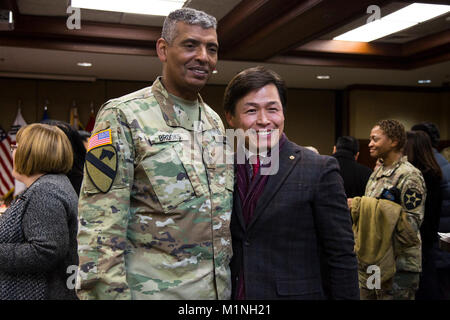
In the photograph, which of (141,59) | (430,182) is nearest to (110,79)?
(141,59)

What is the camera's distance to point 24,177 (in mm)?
2053

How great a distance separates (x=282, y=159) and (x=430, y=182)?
208 centimetres

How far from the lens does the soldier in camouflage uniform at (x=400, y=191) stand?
293cm

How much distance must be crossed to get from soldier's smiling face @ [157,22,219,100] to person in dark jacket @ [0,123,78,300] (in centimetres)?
79

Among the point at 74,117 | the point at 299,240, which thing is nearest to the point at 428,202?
the point at 299,240

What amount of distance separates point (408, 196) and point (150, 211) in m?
2.05

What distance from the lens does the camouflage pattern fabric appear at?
2.92 m

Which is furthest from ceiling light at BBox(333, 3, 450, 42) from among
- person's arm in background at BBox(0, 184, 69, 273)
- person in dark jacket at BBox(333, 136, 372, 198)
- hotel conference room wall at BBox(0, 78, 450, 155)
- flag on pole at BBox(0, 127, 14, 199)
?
flag on pole at BBox(0, 127, 14, 199)

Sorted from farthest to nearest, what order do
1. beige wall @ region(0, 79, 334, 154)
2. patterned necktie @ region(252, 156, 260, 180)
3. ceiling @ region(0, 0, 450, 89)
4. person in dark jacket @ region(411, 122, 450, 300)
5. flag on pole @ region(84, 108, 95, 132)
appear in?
flag on pole @ region(84, 108, 95, 132)
beige wall @ region(0, 79, 334, 154)
ceiling @ region(0, 0, 450, 89)
person in dark jacket @ region(411, 122, 450, 300)
patterned necktie @ region(252, 156, 260, 180)

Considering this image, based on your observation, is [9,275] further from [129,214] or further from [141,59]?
[141,59]

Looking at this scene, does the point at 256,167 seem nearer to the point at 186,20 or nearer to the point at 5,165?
the point at 186,20

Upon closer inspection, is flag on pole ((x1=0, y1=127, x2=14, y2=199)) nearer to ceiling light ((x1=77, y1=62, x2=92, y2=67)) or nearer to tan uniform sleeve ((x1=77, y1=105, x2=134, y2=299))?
ceiling light ((x1=77, y1=62, x2=92, y2=67))

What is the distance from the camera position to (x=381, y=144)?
3189mm

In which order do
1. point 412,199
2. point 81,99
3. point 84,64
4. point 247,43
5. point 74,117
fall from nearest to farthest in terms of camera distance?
point 412,199 < point 247,43 < point 84,64 < point 74,117 < point 81,99
